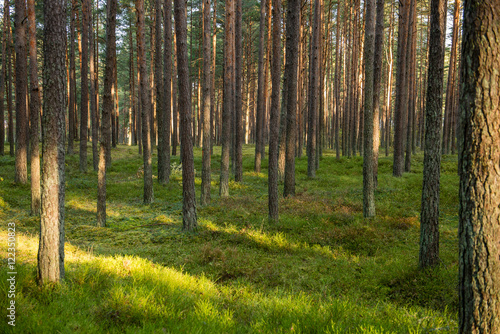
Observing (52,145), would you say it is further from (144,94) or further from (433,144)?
(144,94)

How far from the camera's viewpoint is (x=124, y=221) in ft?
32.6

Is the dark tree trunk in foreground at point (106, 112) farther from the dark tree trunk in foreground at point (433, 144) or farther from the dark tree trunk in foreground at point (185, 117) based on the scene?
the dark tree trunk in foreground at point (433, 144)

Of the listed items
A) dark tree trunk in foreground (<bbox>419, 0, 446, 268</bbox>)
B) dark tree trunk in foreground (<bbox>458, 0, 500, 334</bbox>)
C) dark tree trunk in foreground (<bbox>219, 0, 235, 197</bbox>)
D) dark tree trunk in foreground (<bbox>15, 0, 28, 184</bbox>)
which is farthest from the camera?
dark tree trunk in foreground (<bbox>219, 0, 235, 197</bbox>)

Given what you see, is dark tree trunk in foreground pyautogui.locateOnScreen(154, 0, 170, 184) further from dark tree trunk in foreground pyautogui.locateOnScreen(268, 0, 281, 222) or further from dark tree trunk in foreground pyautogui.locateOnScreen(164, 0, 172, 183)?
dark tree trunk in foreground pyautogui.locateOnScreen(268, 0, 281, 222)

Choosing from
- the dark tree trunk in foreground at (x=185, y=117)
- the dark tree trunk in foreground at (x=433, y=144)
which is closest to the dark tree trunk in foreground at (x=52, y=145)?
the dark tree trunk in foreground at (x=185, y=117)

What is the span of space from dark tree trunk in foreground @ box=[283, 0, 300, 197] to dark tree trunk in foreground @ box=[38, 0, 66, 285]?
22.2ft

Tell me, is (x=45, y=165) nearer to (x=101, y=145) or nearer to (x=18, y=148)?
(x=101, y=145)

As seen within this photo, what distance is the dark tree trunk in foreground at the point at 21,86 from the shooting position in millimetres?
11672

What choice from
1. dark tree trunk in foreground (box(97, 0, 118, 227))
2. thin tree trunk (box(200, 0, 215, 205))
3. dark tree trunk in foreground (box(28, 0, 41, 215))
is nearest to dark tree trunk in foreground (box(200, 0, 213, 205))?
thin tree trunk (box(200, 0, 215, 205))

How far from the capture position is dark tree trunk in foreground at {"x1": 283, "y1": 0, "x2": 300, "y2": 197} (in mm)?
9727

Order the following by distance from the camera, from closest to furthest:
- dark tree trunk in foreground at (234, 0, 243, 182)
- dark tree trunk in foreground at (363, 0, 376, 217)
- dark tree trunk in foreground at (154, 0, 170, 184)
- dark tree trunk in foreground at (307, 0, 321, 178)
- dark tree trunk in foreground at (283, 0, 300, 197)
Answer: dark tree trunk in foreground at (363, 0, 376, 217), dark tree trunk in foreground at (283, 0, 300, 197), dark tree trunk in foreground at (154, 0, 170, 184), dark tree trunk in foreground at (234, 0, 243, 182), dark tree trunk in foreground at (307, 0, 321, 178)

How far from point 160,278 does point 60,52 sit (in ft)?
12.4

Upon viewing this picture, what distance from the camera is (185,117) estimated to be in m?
8.84

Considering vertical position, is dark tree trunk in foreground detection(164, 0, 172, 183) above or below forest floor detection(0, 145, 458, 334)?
above
